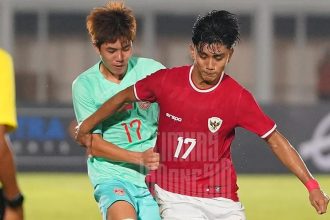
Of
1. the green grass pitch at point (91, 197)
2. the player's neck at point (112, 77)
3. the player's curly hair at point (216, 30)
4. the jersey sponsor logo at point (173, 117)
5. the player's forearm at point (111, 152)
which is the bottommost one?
the green grass pitch at point (91, 197)

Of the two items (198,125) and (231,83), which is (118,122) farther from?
(231,83)

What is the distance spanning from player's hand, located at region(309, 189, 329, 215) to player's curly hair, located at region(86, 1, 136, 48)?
72.3 inches

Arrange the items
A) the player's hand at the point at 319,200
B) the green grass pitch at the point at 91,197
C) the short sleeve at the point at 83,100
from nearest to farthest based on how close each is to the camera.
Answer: the player's hand at the point at 319,200, the short sleeve at the point at 83,100, the green grass pitch at the point at 91,197

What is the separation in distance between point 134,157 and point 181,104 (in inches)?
19.6

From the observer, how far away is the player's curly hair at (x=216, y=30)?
24.4 feet

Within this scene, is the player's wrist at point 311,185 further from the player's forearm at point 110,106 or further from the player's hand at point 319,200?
the player's forearm at point 110,106

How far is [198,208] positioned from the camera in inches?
296

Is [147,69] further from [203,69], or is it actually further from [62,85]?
[62,85]

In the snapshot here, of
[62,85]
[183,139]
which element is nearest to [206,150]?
[183,139]

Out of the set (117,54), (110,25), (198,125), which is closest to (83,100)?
(117,54)

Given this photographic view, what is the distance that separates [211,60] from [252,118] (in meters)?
0.46

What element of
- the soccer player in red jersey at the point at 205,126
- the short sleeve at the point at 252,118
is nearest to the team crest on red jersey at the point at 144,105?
the soccer player in red jersey at the point at 205,126

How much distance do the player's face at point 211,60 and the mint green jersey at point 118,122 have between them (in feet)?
2.97

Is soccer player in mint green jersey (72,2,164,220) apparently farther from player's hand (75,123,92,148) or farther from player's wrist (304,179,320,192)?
player's wrist (304,179,320,192)
